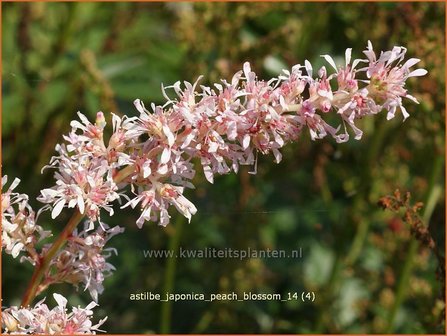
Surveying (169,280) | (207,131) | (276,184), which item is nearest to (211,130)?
(207,131)

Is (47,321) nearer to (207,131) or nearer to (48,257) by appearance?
(48,257)

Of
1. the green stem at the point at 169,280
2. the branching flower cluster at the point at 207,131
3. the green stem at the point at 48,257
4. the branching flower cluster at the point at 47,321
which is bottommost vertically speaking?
the branching flower cluster at the point at 47,321

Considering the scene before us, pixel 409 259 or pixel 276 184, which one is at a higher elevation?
pixel 276 184

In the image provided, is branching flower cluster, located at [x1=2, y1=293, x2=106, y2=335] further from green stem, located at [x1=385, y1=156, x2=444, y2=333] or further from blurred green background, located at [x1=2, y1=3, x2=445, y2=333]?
green stem, located at [x1=385, y1=156, x2=444, y2=333]

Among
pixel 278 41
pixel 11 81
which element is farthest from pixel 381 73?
pixel 11 81

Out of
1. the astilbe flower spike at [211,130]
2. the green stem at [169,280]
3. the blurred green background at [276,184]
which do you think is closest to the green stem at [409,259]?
the blurred green background at [276,184]

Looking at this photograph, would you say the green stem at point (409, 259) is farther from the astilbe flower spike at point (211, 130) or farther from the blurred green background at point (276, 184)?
the astilbe flower spike at point (211, 130)

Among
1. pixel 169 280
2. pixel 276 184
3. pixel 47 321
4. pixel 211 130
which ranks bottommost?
pixel 47 321
